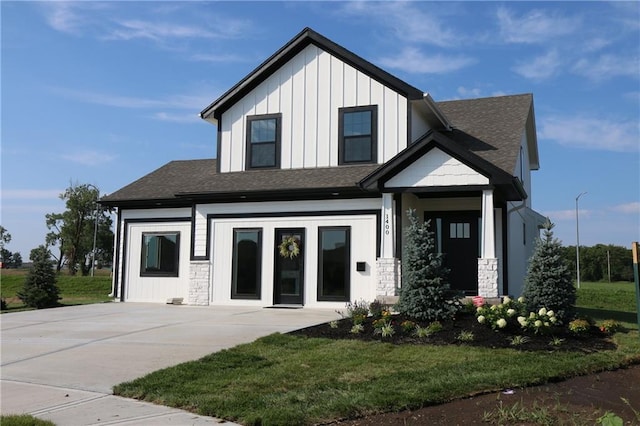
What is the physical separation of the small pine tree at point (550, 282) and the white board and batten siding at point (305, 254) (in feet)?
16.3

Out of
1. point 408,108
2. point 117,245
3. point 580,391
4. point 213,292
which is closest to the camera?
point 580,391

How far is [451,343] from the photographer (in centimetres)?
880

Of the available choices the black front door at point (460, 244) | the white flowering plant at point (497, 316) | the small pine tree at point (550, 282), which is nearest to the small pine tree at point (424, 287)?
the white flowering plant at point (497, 316)

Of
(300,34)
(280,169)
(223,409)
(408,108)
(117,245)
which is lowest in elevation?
(223,409)

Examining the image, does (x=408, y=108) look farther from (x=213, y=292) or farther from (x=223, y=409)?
(x=223, y=409)

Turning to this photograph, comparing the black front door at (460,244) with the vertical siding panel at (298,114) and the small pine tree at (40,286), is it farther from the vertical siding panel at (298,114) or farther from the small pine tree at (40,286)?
the small pine tree at (40,286)

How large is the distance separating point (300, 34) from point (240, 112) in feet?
9.64

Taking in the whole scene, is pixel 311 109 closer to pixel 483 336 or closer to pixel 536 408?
pixel 483 336

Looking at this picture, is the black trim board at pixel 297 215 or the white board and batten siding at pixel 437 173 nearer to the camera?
the white board and batten siding at pixel 437 173

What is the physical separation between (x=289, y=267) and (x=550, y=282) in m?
7.45

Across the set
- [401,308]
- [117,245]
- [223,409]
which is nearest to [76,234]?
[117,245]

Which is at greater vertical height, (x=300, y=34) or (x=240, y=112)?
(x=300, y=34)

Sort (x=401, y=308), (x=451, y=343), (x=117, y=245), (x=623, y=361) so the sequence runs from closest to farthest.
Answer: (x=623, y=361) < (x=451, y=343) < (x=401, y=308) < (x=117, y=245)

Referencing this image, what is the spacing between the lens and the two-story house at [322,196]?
47.6 ft
